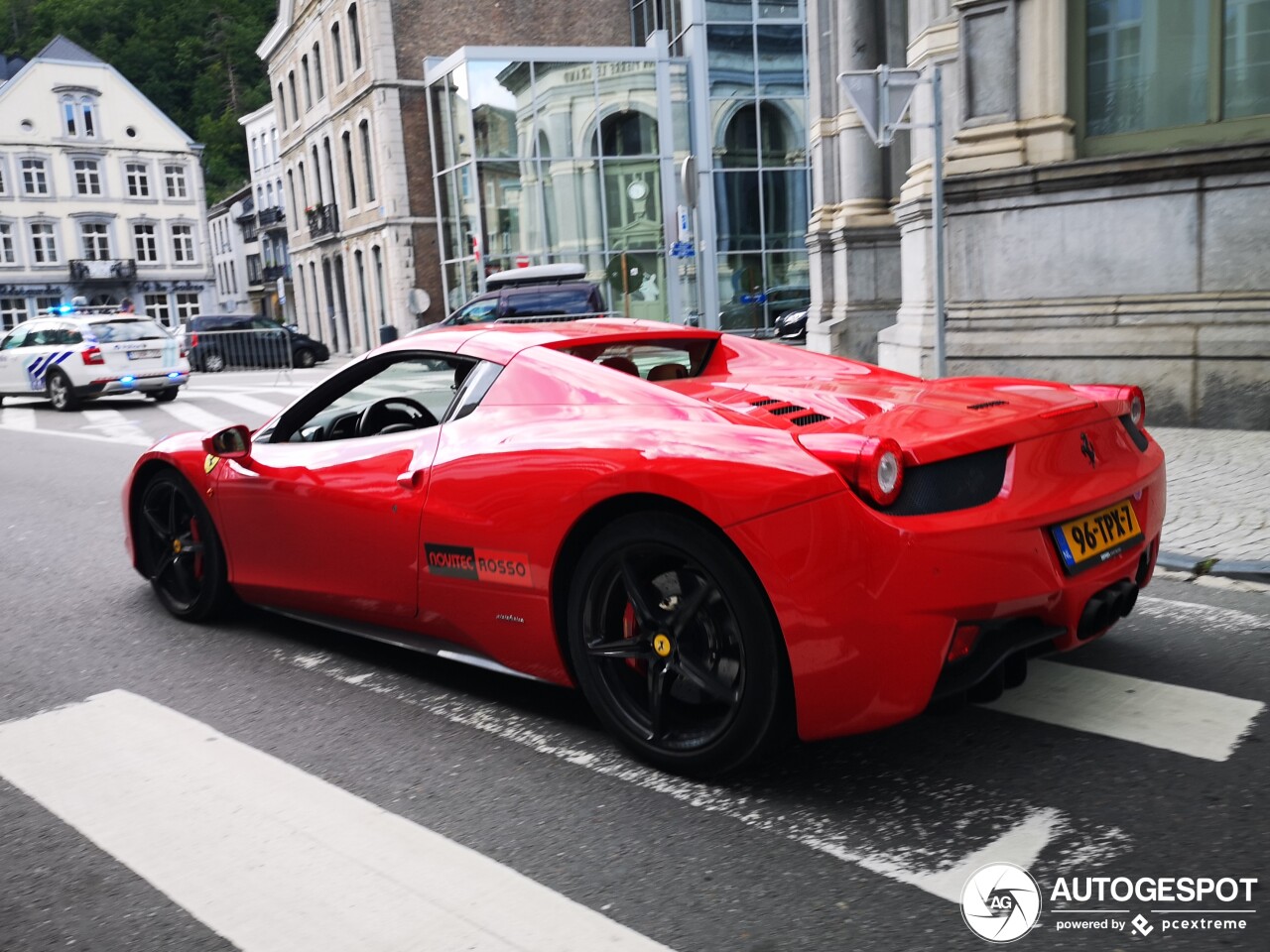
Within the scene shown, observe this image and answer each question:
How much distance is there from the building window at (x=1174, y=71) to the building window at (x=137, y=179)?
6572cm

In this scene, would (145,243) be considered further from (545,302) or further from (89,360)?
(545,302)

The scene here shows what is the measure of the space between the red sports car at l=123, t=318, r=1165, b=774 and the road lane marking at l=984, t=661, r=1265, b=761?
373mm

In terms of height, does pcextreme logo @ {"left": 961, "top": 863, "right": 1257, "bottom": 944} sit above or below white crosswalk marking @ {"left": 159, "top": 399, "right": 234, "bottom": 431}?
above

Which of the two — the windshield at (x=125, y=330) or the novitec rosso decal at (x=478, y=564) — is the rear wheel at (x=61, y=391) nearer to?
the windshield at (x=125, y=330)

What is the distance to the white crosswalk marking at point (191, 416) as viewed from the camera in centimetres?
1570

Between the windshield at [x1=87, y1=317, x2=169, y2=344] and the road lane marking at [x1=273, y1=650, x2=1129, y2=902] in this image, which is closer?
the road lane marking at [x1=273, y1=650, x2=1129, y2=902]

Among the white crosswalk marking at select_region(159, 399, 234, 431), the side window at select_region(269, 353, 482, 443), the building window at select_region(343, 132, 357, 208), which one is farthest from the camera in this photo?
the building window at select_region(343, 132, 357, 208)

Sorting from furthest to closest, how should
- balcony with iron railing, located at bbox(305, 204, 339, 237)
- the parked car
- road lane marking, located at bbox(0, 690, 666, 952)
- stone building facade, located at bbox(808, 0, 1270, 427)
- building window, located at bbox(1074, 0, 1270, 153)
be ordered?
1. balcony with iron railing, located at bbox(305, 204, 339, 237)
2. the parked car
3. building window, located at bbox(1074, 0, 1270, 153)
4. stone building facade, located at bbox(808, 0, 1270, 427)
5. road lane marking, located at bbox(0, 690, 666, 952)

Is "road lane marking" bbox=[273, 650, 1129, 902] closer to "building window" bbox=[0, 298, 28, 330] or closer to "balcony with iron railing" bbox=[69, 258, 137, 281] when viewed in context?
"balcony with iron railing" bbox=[69, 258, 137, 281]

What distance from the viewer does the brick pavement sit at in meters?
5.73

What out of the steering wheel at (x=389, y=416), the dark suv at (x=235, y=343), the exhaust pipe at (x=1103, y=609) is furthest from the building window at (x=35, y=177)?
the exhaust pipe at (x=1103, y=609)

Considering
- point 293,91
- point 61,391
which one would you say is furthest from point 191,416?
point 293,91

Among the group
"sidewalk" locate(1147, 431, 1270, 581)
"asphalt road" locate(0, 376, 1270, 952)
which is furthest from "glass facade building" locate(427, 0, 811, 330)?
"asphalt road" locate(0, 376, 1270, 952)

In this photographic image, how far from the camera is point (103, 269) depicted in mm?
65250
